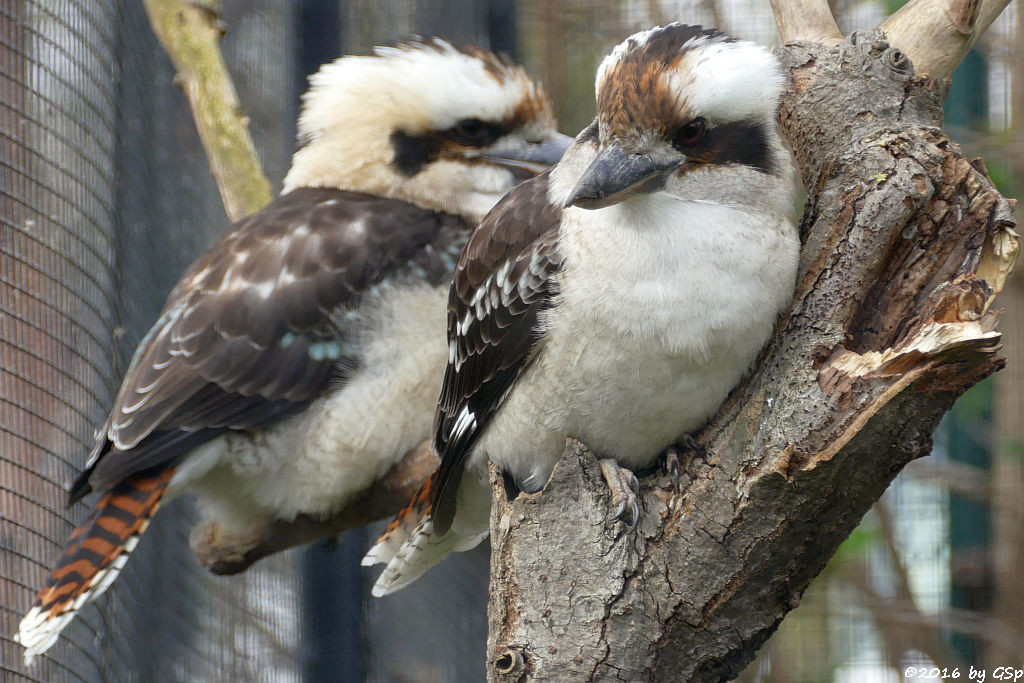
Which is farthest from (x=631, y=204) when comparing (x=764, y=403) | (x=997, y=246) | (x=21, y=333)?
(x=21, y=333)

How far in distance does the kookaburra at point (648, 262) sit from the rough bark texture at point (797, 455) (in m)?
0.06

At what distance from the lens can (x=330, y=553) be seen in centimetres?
341

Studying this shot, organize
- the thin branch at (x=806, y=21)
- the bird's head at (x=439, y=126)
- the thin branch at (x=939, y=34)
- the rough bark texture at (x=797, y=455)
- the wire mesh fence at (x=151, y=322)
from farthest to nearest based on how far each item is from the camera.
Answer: the wire mesh fence at (x=151, y=322) < the bird's head at (x=439, y=126) < the thin branch at (x=806, y=21) < the thin branch at (x=939, y=34) < the rough bark texture at (x=797, y=455)

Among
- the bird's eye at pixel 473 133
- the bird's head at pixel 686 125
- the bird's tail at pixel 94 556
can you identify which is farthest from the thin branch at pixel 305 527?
the bird's head at pixel 686 125

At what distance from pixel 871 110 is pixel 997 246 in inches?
10.8

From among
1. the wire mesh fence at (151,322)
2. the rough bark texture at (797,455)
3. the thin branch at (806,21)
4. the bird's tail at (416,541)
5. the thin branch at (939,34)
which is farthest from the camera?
the wire mesh fence at (151,322)

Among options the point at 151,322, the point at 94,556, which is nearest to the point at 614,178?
the point at 94,556

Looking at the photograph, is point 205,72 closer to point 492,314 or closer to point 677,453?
point 492,314

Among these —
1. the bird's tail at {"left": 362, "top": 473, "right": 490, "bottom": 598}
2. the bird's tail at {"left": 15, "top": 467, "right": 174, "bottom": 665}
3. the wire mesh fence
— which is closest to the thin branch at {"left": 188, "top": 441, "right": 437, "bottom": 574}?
the bird's tail at {"left": 362, "top": 473, "right": 490, "bottom": 598}

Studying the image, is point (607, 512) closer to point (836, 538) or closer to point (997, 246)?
point (836, 538)

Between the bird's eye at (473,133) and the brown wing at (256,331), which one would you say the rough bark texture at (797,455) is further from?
the bird's eye at (473,133)

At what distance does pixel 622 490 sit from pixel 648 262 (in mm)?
328

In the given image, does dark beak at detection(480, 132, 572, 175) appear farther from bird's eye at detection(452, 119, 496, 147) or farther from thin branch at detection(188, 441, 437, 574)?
thin branch at detection(188, 441, 437, 574)

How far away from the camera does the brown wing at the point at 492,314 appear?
178 cm
